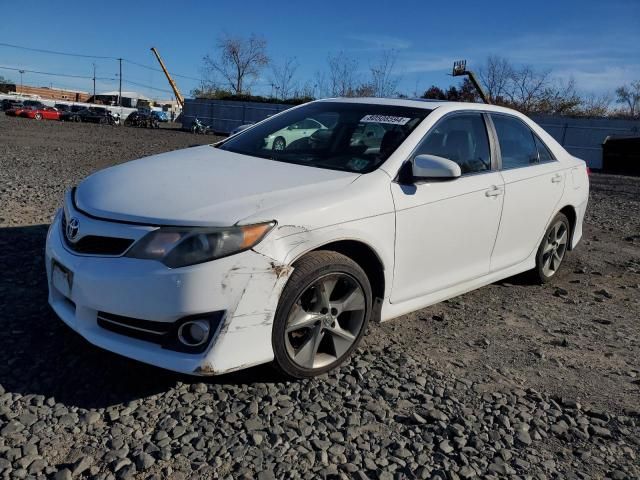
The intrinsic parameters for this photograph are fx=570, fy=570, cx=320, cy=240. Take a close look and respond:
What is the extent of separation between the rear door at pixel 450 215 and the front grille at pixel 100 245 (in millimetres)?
1528

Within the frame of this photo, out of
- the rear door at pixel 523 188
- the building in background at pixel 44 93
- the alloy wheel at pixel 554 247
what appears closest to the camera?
the rear door at pixel 523 188

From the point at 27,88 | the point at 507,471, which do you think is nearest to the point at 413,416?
the point at 507,471

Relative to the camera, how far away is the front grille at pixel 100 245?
2727 millimetres

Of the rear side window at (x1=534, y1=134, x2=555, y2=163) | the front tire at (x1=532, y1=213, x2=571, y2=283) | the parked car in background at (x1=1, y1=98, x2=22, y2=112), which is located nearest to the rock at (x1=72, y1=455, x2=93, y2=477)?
the front tire at (x1=532, y1=213, x2=571, y2=283)

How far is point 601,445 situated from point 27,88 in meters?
119

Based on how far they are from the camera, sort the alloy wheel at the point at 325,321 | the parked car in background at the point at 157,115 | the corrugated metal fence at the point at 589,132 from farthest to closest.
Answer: the parked car in background at the point at 157,115 → the corrugated metal fence at the point at 589,132 → the alloy wheel at the point at 325,321

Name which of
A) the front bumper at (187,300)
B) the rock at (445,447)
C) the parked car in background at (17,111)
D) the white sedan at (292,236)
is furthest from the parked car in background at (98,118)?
the rock at (445,447)

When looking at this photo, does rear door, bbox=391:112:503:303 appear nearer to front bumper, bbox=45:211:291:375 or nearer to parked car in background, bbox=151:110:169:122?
front bumper, bbox=45:211:291:375

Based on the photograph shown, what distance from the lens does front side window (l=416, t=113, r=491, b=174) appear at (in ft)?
12.6

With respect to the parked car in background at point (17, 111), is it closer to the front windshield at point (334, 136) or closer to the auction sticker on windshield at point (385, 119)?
the front windshield at point (334, 136)

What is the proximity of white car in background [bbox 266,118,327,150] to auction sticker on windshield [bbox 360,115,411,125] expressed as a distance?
0.32 m

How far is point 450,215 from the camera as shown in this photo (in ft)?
12.1

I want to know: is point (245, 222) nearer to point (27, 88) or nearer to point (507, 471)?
point (507, 471)

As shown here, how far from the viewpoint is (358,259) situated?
Result: 329 cm
